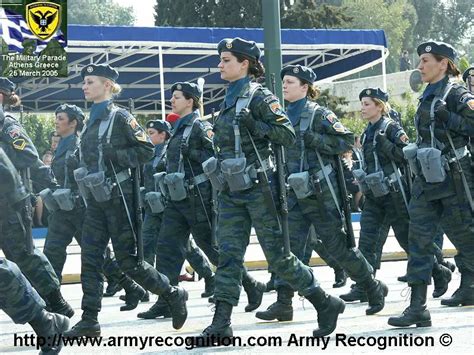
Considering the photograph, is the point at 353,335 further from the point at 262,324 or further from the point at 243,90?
the point at 243,90

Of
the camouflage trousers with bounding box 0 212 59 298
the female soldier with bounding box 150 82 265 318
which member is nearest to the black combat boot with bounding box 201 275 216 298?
the female soldier with bounding box 150 82 265 318

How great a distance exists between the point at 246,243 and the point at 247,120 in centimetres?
86

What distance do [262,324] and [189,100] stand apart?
2.40 m

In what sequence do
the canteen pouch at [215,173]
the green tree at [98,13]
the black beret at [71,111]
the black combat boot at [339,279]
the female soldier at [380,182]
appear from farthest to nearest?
the green tree at [98,13], the black combat boot at [339,279], the black beret at [71,111], the female soldier at [380,182], the canteen pouch at [215,173]

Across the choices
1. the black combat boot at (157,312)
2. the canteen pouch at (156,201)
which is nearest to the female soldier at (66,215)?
the black combat boot at (157,312)

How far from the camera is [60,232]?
1046 centimetres

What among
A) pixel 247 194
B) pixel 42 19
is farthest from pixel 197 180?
pixel 42 19

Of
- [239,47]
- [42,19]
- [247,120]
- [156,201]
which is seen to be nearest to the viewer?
[247,120]

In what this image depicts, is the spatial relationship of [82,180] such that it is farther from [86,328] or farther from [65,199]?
[65,199]

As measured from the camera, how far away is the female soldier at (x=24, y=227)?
26.0ft

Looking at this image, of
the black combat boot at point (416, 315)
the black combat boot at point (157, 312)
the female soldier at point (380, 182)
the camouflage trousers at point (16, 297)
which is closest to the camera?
the camouflage trousers at point (16, 297)

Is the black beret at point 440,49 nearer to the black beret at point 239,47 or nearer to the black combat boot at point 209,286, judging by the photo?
the black beret at point 239,47

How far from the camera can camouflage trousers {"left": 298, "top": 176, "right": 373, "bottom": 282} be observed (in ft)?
28.4

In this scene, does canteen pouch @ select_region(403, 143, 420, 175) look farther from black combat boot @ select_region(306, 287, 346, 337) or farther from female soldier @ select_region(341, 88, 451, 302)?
female soldier @ select_region(341, 88, 451, 302)
